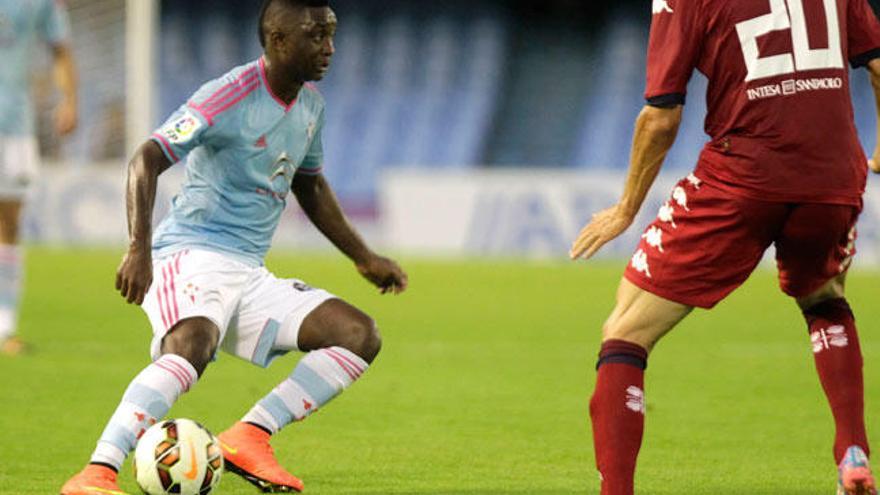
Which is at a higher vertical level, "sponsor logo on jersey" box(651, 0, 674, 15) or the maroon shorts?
"sponsor logo on jersey" box(651, 0, 674, 15)

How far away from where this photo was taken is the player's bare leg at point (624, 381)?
187 inches

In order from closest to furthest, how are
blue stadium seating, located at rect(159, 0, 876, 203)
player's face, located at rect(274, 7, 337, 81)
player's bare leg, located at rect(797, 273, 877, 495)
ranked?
player's bare leg, located at rect(797, 273, 877, 495) < player's face, located at rect(274, 7, 337, 81) < blue stadium seating, located at rect(159, 0, 876, 203)

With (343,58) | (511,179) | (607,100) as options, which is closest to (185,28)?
(343,58)

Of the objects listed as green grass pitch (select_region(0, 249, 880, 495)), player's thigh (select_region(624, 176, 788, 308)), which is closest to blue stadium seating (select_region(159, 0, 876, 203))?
green grass pitch (select_region(0, 249, 880, 495))

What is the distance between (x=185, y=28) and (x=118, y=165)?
345 inches

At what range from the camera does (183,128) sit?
17.8 feet

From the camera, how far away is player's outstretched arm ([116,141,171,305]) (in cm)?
498

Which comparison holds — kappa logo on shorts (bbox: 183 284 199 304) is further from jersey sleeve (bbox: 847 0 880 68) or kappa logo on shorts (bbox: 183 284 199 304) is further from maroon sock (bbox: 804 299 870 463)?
jersey sleeve (bbox: 847 0 880 68)

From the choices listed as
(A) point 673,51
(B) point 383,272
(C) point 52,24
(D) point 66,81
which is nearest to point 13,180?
(D) point 66,81

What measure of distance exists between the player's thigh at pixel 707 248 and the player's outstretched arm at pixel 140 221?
1551 millimetres

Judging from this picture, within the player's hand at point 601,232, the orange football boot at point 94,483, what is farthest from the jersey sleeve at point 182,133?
the player's hand at point 601,232

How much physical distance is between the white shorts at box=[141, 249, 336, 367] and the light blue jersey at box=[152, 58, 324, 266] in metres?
0.10

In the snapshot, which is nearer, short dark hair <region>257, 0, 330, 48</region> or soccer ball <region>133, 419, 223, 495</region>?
soccer ball <region>133, 419, 223, 495</region>

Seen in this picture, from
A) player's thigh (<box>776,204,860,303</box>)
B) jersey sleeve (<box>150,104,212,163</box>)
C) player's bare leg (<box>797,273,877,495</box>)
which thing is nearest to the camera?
player's thigh (<box>776,204,860,303</box>)
